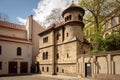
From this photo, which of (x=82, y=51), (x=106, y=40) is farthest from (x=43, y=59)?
(x=106, y=40)

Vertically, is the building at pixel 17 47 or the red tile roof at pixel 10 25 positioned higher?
the red tile roof at pixel 10 25

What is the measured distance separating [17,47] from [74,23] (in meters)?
16.0

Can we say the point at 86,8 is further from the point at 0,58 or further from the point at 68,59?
the point at 0,58

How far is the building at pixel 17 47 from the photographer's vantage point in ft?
118

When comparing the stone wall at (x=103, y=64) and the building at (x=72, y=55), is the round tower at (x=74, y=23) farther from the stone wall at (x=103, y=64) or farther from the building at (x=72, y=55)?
the stone wall at (x=103, y=64)

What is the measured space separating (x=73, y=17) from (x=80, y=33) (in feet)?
10.8

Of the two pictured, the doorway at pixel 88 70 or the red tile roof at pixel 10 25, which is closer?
Answer: the doorway at pixel 88 70

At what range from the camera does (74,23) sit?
30.1 meters

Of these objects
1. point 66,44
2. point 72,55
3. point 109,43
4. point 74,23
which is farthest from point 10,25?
point 109,43

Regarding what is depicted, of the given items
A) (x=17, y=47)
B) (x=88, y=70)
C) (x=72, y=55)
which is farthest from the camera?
(x=17, y=47)

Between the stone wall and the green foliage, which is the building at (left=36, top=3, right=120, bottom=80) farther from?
the green foliage

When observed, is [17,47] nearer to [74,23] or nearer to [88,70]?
[74,23]

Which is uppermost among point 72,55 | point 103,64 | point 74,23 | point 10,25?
point 10,25

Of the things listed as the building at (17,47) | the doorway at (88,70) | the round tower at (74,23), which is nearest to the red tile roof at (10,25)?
the building at (17,47)
